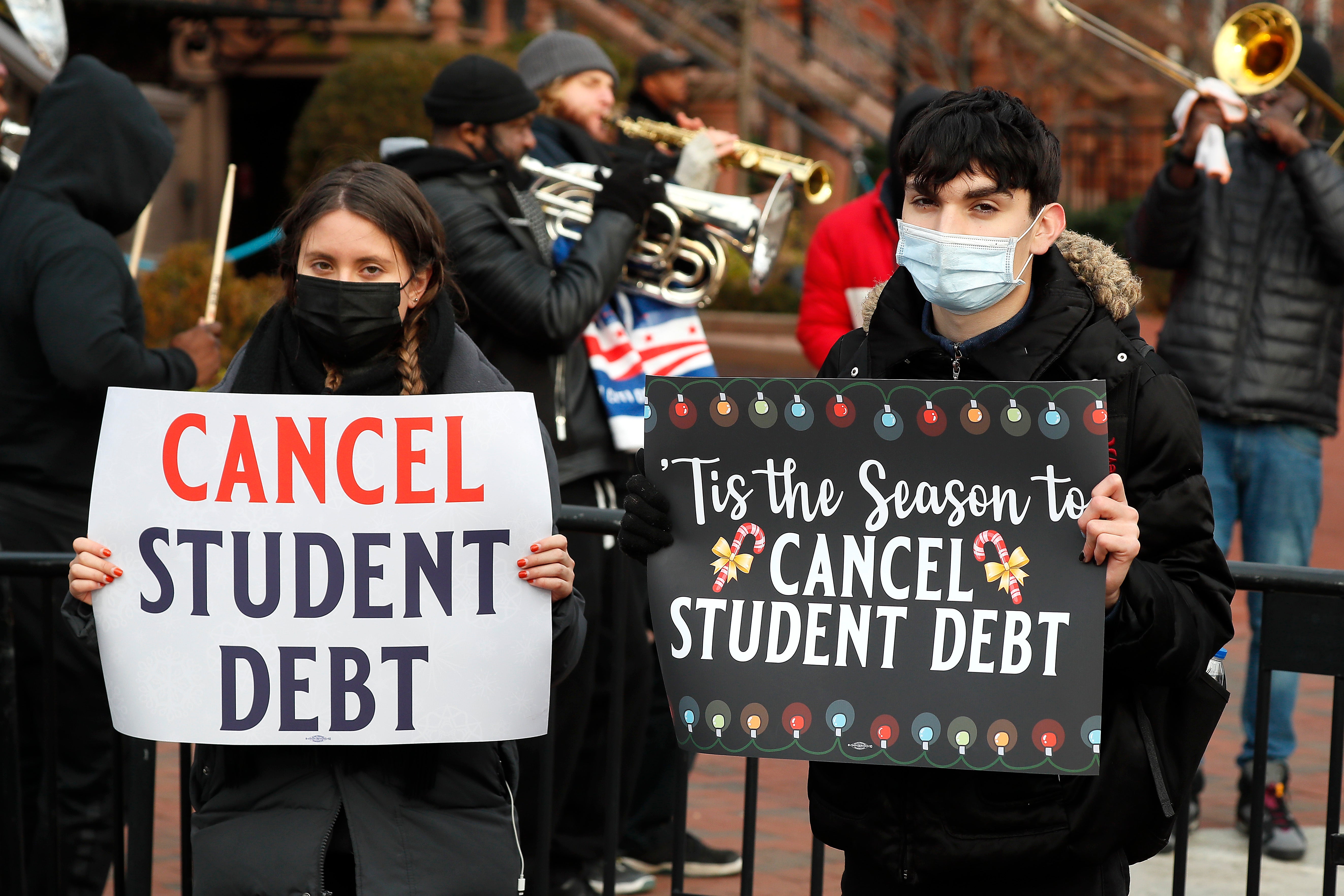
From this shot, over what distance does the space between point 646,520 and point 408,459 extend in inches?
18.5

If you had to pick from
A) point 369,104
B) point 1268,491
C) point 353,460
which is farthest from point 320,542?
point 369,104

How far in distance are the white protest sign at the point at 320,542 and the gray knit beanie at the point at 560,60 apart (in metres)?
2.72

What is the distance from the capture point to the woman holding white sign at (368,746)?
8.73ft

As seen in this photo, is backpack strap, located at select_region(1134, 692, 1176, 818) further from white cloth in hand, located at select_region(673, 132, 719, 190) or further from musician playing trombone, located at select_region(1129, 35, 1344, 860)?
white cloth in hand, located at select_region(673, 132, 719, 190)

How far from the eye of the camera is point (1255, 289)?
5184mm

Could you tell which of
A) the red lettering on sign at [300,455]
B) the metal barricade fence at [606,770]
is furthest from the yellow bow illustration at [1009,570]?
the red lettering on sign at [300,455]

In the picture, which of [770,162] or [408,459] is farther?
[770,162]

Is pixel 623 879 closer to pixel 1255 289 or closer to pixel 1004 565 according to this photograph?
pixel 1004 565

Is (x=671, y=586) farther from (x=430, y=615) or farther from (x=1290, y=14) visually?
(x=1290, y=14)

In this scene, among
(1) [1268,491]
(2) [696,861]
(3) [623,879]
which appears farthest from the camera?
(1) [1268,491]

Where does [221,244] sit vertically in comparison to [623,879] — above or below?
above

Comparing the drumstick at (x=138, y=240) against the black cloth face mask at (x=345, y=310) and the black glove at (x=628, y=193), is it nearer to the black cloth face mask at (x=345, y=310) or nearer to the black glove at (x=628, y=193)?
the black glove at (x=628, y=193)

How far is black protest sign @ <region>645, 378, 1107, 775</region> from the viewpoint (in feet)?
8.10

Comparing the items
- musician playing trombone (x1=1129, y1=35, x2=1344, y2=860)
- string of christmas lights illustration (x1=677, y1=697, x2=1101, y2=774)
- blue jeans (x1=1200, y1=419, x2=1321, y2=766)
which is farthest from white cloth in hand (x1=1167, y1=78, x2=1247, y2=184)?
string of christmas lights illustration (x1=677, y1=697, x2=1101, y2=774)
